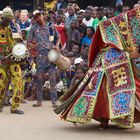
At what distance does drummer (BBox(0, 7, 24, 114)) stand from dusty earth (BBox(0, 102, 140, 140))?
34 centimetres

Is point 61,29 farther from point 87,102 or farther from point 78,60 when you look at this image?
point 87,102

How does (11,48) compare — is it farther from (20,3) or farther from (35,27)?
(20,3)

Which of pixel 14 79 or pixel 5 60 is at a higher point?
pixel 5 60

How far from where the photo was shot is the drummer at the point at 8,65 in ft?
31.7

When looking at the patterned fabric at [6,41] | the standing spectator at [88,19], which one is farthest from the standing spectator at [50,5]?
the patterned fabric at [6,41]

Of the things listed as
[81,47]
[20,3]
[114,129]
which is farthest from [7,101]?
Result: [20,3]

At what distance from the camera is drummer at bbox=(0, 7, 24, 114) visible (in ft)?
31.7

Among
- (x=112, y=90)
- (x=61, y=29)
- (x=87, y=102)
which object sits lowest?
(x=87, y=102)

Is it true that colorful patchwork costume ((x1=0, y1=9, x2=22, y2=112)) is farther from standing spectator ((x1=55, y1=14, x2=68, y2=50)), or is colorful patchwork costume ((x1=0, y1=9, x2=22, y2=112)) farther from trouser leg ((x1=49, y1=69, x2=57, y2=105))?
standing spectator ((x1=55, y1=14, x2=68, y2=50))

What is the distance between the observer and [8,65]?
979 cm

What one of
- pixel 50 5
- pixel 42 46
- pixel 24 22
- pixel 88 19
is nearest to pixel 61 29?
pixel 88 19

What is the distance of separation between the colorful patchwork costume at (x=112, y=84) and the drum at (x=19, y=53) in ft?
6.04

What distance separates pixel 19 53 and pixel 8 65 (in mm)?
396

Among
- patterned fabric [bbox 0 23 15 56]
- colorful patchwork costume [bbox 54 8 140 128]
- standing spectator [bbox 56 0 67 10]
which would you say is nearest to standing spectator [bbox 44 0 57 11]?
standing spectator [bbox 56 0 67 10]
